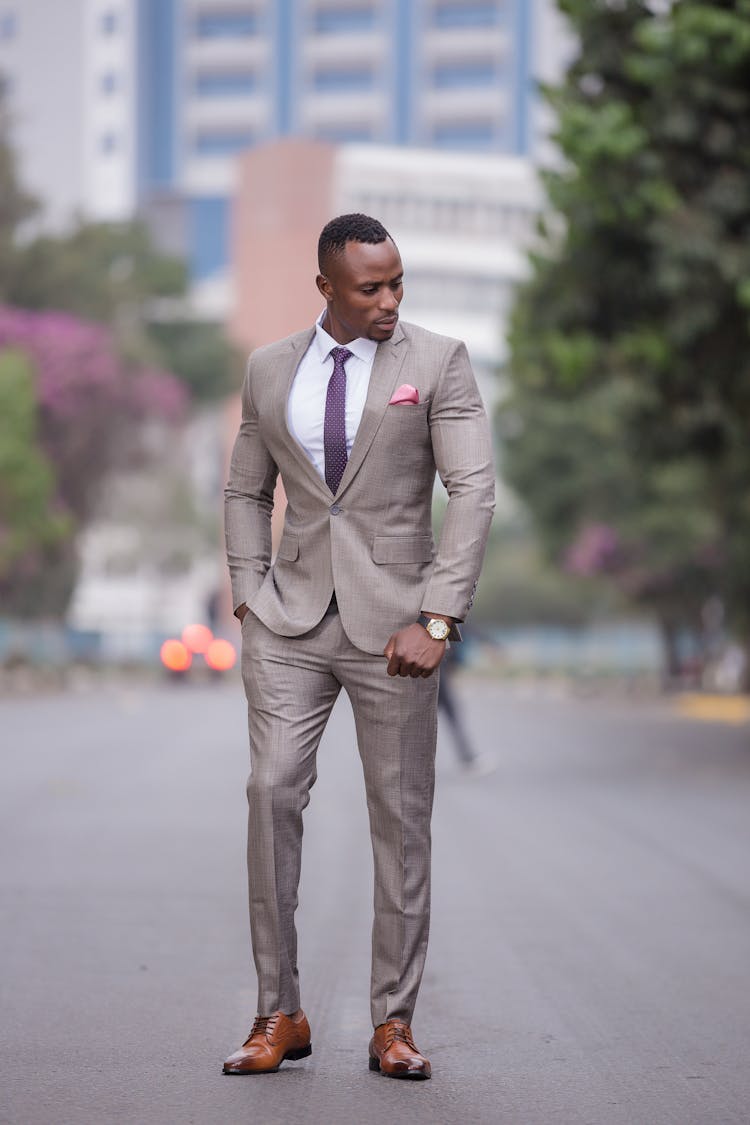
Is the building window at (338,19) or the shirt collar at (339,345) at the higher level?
the building window at (338,19)

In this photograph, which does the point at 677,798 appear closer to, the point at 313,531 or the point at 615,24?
the point at 615,24

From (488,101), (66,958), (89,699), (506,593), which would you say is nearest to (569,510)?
(89,699)

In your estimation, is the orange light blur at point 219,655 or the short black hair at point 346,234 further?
the orange light blur at point 219,655

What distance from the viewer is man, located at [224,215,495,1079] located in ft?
16.0

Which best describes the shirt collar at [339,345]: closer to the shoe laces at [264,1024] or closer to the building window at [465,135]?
the shoe laces at [264,1024]

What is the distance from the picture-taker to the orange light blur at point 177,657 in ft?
129

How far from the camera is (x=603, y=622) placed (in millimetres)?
81812

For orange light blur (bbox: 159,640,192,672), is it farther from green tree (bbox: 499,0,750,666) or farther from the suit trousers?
the suit trousers

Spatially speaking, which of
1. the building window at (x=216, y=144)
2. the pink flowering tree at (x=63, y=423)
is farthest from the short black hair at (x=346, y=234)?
the building window at (x=216, y=144)

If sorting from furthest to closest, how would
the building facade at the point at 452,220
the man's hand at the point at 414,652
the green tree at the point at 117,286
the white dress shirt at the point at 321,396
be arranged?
the building facade at the point at 452,220 → the green tree at the point at 117,286 → the white dress shirt at the point at 321,396 → the man's hand at the point at 414,652

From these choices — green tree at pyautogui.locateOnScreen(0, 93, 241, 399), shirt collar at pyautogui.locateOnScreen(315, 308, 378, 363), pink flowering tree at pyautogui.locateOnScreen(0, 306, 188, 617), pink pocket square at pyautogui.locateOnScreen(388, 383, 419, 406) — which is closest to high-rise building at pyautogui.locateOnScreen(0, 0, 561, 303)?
green tree at pyautogui.locateOnScreen(0, 93, 241, 399)

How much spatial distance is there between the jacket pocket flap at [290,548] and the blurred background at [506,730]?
50.7 inches

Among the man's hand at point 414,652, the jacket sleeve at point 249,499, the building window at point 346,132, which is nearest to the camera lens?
the man's hand at point 414,652

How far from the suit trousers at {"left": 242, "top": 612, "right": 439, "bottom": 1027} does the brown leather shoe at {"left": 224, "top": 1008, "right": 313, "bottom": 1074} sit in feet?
0.13
